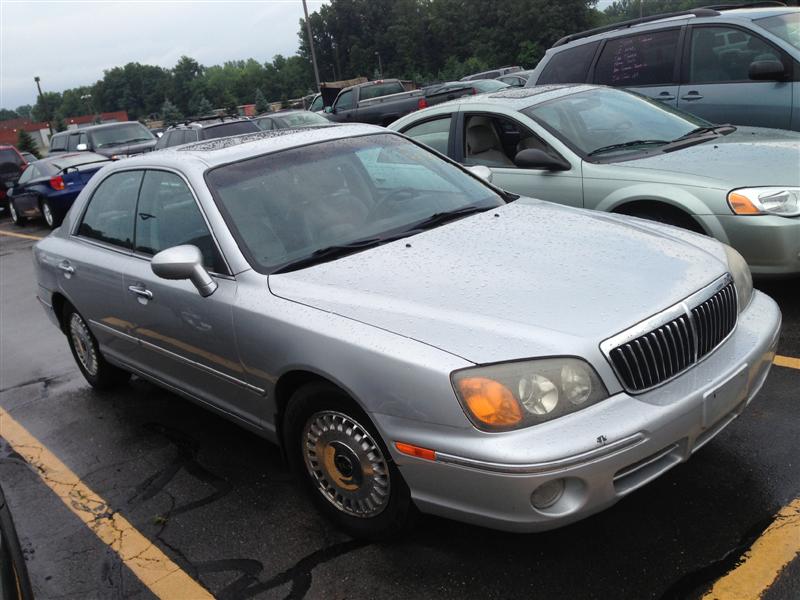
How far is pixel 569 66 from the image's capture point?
7672mm

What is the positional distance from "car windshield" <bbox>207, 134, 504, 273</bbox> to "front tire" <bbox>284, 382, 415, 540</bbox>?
0.68 metres

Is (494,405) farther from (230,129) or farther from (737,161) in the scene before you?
(230,129)

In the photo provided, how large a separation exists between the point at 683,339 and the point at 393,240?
1352mm

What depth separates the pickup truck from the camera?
59.5 feet

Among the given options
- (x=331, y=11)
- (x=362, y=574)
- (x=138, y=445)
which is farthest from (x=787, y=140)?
(x=331, y=11)

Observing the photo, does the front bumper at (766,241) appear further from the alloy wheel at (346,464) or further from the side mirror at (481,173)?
the alloy wheel at (346,464)

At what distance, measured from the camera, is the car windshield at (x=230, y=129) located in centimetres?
1325

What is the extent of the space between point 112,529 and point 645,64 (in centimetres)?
625

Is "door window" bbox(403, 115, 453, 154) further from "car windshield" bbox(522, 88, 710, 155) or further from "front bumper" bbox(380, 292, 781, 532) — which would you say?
"front bumper" bbox(380, 292, 781, 532)

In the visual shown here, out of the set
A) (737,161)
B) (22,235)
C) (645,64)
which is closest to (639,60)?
(645,64)

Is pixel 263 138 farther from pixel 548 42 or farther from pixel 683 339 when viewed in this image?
pixel 548 42

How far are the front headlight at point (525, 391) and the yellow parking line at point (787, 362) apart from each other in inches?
84.5

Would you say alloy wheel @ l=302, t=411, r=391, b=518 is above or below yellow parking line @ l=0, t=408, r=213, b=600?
above

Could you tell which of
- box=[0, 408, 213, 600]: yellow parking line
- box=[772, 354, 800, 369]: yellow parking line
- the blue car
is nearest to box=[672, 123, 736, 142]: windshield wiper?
box=[772, 354, 800, 369]: yellow parking line
